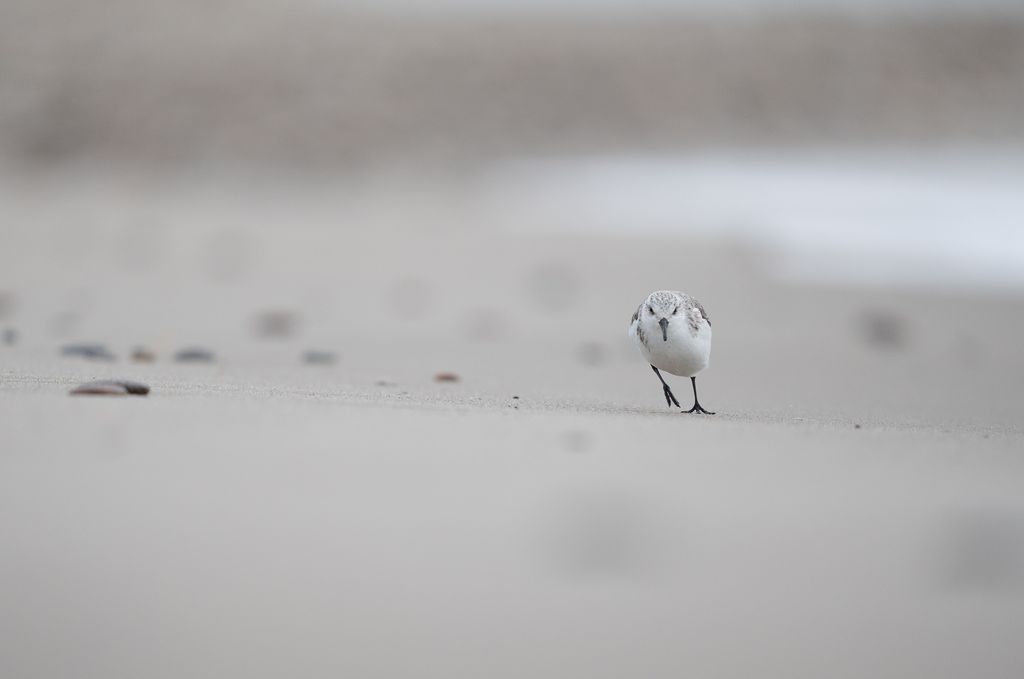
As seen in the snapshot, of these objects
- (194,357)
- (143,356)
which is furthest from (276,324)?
(143,356)

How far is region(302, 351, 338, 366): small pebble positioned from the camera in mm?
6926

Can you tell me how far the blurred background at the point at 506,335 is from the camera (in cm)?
265

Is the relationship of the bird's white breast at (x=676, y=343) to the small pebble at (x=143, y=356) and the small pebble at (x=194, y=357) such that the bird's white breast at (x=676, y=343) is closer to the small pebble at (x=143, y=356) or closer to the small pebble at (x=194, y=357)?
the small pebble at (x=194, y=357)

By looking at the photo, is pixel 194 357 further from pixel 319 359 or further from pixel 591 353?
pixel 591 353

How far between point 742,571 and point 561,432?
1390 mm

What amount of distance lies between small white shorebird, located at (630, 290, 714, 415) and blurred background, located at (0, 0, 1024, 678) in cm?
27

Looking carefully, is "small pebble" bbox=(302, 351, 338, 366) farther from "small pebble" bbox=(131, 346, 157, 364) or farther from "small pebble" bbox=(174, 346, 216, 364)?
"small pebble" bbox=(131, 346, 157, 364)

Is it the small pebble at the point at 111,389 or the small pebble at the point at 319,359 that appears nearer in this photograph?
the small pebble at the point at 111,389

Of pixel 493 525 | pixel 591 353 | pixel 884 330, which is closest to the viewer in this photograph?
pixel 493 525

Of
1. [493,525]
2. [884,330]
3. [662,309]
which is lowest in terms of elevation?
[493,525]

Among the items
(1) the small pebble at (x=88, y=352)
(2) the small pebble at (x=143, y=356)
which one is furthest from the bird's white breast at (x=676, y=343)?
(1) the small pebble at (x=88, y=352)

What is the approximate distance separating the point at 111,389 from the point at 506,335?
16.0 feet

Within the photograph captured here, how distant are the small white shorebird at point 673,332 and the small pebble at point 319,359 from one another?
7.43ft

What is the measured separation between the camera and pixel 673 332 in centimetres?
505
